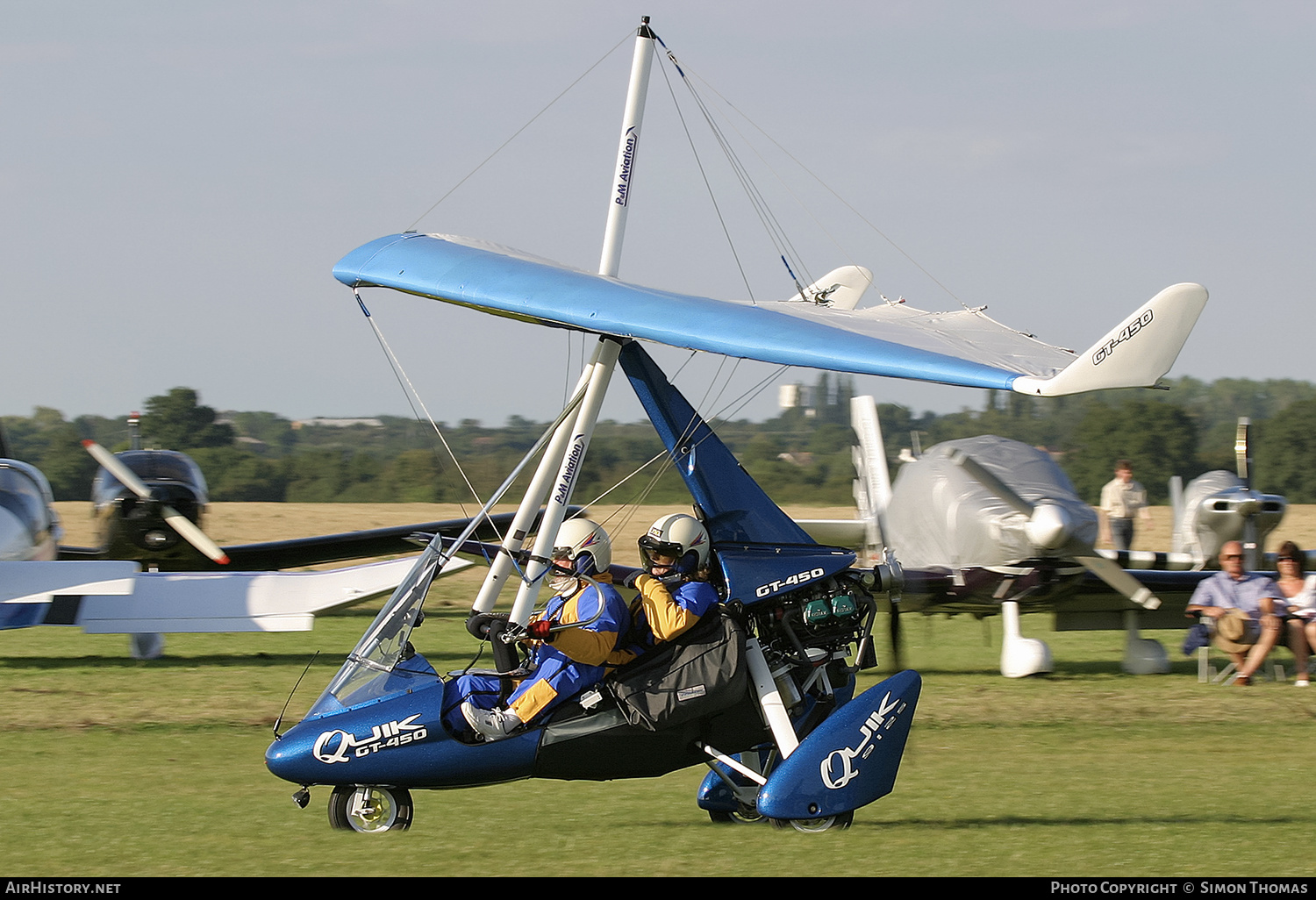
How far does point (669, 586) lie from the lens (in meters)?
6.22

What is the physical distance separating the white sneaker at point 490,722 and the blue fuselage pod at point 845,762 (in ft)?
3.85

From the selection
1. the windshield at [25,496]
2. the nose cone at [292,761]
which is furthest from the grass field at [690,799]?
the windshield at [25,496]

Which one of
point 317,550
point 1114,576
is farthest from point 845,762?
point 317,550

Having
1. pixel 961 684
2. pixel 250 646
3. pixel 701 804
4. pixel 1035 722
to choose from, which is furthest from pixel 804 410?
pixel 250 646

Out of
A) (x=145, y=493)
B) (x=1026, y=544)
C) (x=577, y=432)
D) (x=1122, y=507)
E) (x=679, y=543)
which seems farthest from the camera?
(x=1122, y=507)

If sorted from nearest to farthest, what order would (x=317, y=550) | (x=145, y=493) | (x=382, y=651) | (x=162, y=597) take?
(x=382, y=651), (x=162, y=597), (x=145, y=493), (x=317, y=550)

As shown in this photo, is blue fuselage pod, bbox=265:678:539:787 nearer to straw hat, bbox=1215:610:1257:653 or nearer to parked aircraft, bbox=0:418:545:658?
parked aircraft, bbox=0:418:545:658

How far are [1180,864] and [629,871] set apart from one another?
91.0 inches

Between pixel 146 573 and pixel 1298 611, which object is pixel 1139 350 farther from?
pixel 146 573

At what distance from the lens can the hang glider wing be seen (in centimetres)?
499

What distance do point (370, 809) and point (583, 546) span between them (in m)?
1.54

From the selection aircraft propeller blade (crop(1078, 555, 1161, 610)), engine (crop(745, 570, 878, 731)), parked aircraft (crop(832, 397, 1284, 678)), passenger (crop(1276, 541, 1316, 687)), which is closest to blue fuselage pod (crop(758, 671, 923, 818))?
engine (crop(745, 570, 878, 731))

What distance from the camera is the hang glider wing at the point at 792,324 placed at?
16.4ft

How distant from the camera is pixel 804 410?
733cm
